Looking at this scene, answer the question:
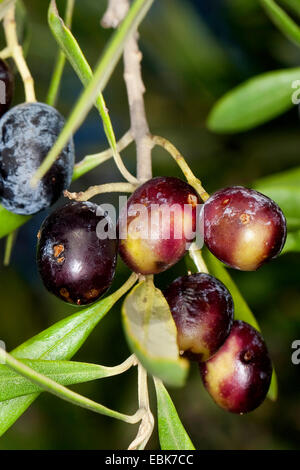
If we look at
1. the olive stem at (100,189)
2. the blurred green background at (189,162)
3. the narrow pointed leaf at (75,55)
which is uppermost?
the narrow pointed leaf at (75,55)

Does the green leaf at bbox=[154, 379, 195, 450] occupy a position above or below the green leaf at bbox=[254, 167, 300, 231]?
below

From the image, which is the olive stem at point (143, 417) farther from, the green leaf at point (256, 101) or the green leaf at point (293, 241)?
the green leaf at point (256, 101)

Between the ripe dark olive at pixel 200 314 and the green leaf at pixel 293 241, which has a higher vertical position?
the ripe dark olive at pixel 200 314

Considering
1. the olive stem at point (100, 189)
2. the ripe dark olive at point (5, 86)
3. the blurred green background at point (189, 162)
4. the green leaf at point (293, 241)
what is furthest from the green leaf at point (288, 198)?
the blurred green background at point (189, 162)

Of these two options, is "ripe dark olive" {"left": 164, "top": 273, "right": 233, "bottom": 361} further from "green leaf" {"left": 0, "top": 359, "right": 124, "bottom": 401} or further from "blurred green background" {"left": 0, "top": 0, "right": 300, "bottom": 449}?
"blurred green background" {"left": 0, "top": 0, "right": 300, "bottom": 449}

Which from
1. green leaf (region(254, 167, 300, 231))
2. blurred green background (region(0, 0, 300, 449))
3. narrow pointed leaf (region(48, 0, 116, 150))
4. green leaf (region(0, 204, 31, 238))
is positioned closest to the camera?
narrow pointed leaf (region(48, 0, 116, 150))

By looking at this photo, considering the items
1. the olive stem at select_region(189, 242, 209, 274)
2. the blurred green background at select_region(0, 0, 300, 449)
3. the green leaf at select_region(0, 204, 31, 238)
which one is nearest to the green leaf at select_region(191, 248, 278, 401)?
the olive stem at select_region(189, 242, 209, 274)

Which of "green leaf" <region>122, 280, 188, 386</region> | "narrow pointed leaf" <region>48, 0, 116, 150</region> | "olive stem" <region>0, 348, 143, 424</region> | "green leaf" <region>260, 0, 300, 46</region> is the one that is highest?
"narrow pointed leaf" <region>48, 0, 116, 150</region>

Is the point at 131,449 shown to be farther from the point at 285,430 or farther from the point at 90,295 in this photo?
the point at 285,430
